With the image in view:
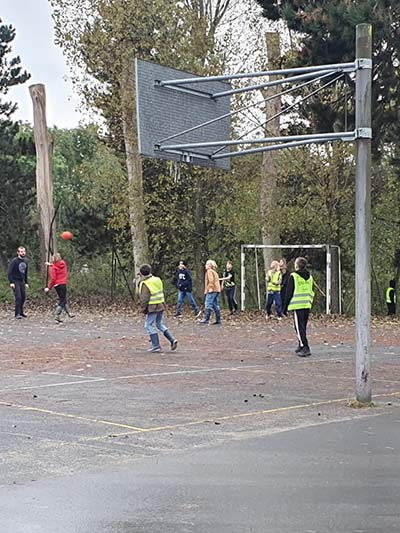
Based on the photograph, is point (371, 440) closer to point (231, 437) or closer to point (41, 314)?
point (231, 437)

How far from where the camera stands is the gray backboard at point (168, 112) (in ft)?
46.5

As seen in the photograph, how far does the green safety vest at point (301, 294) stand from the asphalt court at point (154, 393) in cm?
94

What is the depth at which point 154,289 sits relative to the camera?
706 inches

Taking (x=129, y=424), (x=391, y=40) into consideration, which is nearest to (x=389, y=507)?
(x=129, y=424)

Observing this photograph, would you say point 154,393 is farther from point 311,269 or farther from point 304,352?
Answer: point 311,269

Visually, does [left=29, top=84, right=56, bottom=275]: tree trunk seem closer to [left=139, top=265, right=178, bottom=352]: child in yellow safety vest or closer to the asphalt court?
the asphalt court

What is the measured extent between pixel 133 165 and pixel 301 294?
18234 millimetres

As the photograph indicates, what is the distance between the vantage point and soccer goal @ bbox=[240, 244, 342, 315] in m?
33.0

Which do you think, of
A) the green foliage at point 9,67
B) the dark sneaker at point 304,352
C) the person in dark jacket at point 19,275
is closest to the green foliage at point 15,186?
the green foliage at point 9,67

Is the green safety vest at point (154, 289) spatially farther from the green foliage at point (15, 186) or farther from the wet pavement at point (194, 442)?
the green foliage at point (15, 186)

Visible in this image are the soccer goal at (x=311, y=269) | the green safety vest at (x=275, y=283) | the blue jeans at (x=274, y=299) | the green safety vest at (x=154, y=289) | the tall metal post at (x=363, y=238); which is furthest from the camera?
the soccer goal at (x=311, y=269)

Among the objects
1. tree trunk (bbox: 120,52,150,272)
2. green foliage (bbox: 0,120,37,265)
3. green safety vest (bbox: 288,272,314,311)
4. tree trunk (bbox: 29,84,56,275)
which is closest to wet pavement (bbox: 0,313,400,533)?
green safety vest (bbox: 288,272,314,311)

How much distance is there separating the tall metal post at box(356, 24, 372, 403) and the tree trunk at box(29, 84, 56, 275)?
24.7m

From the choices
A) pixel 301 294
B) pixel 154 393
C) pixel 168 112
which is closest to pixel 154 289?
pixel 301 294
